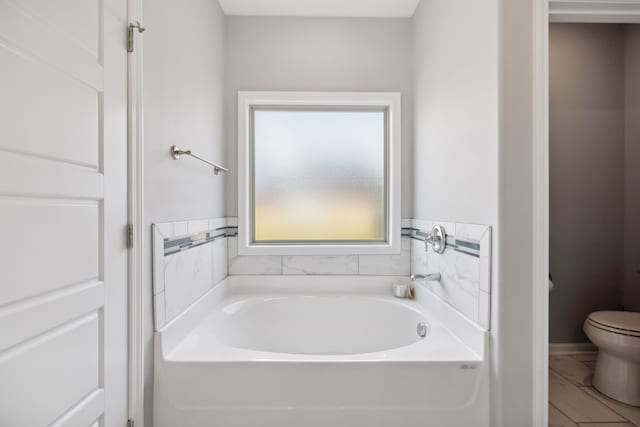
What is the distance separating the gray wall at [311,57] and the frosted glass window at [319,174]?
22cm

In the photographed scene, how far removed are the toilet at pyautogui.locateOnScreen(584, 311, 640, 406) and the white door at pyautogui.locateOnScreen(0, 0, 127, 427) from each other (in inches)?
98.4

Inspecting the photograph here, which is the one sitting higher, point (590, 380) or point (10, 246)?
point (10, 246)

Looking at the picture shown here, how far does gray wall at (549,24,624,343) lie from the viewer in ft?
8.55

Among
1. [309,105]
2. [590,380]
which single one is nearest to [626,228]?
[590,380]

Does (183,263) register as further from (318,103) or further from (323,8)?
(323,8)

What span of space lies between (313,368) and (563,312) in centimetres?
226

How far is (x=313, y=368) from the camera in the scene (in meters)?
1.43

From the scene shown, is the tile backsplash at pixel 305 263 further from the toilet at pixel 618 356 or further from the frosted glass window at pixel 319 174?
the toilet at pixel 618 356

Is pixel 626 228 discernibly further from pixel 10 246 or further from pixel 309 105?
pixel 10 246

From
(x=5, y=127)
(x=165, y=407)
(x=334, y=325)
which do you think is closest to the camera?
(x=5, y=127)

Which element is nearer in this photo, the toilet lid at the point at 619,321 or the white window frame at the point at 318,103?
the toilet lid at the point at 619,321

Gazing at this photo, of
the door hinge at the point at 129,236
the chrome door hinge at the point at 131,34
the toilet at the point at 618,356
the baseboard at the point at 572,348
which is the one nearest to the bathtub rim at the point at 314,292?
the door hinge at the point at 129,236

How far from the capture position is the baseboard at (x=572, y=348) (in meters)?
2.62

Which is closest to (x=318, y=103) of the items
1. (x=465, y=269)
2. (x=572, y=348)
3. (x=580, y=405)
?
(x=465, y=269)
